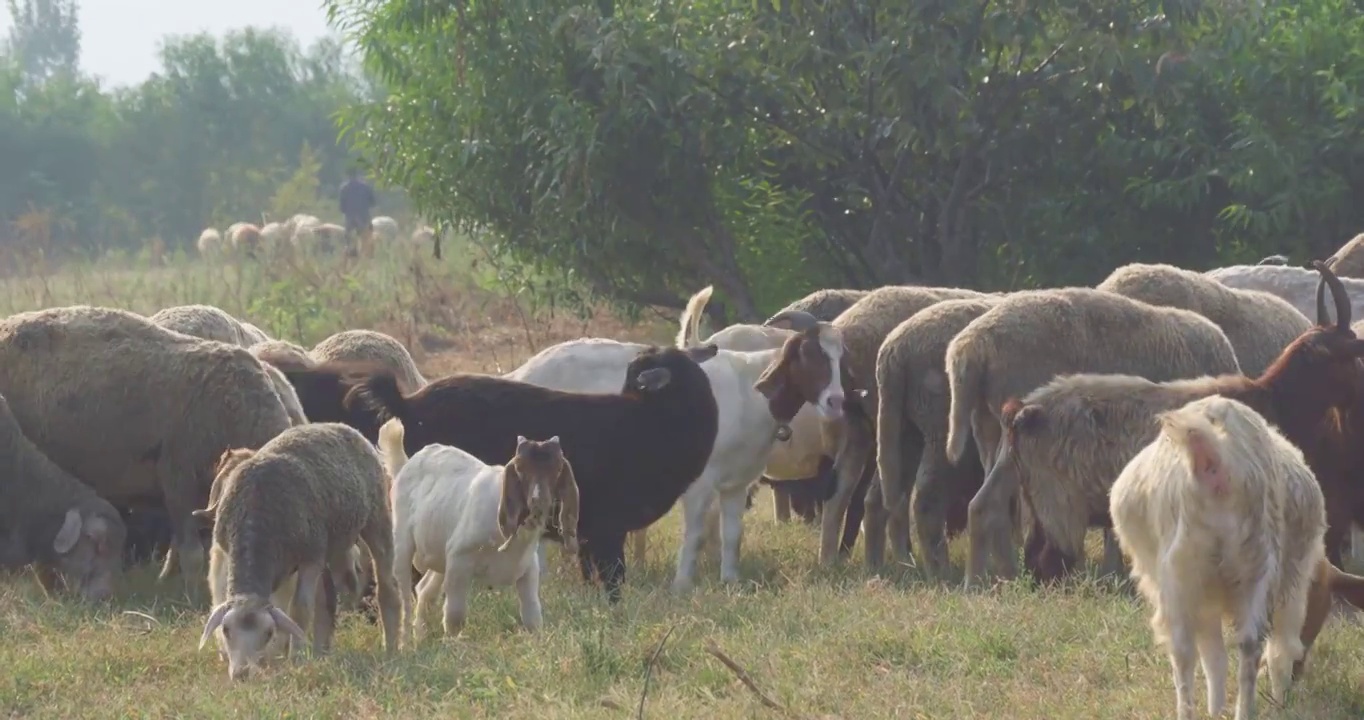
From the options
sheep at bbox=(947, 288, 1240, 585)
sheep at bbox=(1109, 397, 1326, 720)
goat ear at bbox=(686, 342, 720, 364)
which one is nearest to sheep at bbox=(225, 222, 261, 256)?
goat ear at bbox=(686, 342, 720, 364)

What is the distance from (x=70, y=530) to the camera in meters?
9.70

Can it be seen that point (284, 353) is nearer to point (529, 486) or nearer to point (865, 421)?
point (865, 421)

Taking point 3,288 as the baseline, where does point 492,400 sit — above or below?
above

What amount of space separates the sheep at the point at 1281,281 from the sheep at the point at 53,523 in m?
7.15

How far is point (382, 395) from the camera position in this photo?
31.4 feet

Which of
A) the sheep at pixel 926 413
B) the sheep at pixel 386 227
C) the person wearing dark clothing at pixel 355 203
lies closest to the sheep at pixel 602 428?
the sheep at pixel 926 413

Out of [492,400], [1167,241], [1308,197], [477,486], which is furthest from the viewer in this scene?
[1167,241]

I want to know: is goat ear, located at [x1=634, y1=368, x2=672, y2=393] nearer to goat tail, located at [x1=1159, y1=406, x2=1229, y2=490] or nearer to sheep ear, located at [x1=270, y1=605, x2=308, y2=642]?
sheep ear, located at [x1=270, y1=605, x2=308, y2=642]

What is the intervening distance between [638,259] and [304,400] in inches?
290

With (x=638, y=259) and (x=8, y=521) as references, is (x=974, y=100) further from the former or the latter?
(x=8, y=521)

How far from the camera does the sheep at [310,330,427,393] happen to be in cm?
1236

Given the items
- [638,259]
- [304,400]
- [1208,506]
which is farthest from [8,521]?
[638,259]

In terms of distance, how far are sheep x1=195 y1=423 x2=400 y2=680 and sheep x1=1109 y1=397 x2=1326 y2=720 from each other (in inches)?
123

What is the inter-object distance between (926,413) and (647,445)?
5.08ft
